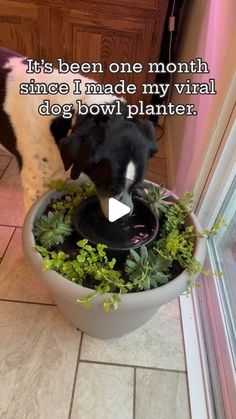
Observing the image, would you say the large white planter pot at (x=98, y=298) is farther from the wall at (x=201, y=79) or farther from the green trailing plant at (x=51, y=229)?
the wall at (x=201, y=79)

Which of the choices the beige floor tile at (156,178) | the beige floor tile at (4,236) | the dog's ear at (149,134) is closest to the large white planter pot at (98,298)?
the dog's ear at (149,134)

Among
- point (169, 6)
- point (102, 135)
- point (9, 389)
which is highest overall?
point (169, 6)

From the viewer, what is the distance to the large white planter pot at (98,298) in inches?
33.2

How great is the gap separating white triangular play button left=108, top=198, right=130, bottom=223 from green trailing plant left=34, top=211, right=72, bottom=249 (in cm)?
13

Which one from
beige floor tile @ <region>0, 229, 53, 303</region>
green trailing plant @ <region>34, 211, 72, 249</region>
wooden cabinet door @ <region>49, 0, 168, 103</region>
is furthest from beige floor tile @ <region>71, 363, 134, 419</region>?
wooden cabinet door @ <region>49, 0, 168, 103</region>

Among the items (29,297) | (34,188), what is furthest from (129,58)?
(29,297)

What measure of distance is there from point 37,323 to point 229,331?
64cm

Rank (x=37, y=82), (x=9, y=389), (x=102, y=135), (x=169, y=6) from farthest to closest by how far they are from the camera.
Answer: (x=169, y=6), (x=37, y=82), (x=9, y=389), (x=102, y=135)

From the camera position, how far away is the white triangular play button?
37.5 inches

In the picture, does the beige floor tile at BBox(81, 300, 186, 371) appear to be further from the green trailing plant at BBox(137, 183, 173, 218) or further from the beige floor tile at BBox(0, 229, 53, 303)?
the green trailing plant at BBox(137, 183, 173, 218)

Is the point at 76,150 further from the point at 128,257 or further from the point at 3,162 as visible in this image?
the point at 3,162

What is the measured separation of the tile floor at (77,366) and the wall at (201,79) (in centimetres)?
60

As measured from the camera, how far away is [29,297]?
1246mm

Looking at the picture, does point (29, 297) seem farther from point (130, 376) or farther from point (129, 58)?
point (129, 58)
